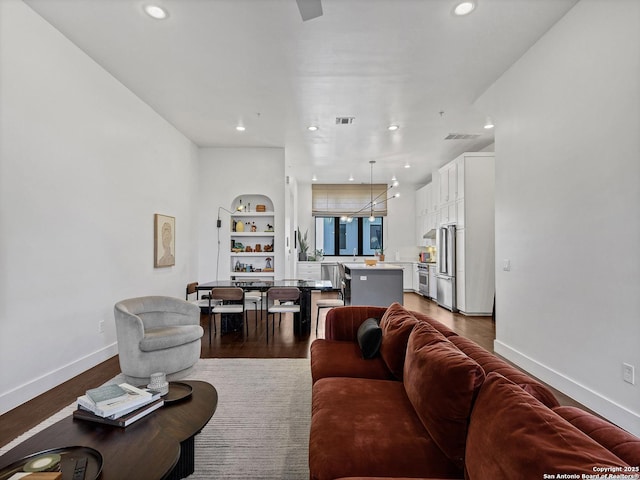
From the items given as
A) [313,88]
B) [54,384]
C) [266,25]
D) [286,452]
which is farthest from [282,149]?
[286,452]

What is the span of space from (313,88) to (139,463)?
12.7 ft

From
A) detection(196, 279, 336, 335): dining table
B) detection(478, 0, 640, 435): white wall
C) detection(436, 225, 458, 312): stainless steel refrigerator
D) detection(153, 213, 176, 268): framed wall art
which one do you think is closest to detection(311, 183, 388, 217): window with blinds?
detection(436, 225, 458, 312): stainless steel refrigerator

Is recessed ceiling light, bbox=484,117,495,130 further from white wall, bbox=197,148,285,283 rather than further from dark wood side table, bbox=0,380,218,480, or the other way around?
dark wood side table, bbox=0,380,218,480

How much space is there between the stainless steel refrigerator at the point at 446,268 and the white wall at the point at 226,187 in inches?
126

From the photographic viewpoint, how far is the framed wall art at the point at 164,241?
15.6 ft

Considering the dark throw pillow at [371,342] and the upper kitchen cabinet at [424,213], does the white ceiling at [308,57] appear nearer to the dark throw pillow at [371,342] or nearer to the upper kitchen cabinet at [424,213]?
the dark throw pillow at [371,342]

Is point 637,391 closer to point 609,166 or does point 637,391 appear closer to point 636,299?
point 636,299

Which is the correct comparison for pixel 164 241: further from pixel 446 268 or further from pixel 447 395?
pixel 446 268

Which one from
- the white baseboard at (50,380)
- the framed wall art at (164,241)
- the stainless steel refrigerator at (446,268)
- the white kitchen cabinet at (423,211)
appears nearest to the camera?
the white baseboard at (50,380)

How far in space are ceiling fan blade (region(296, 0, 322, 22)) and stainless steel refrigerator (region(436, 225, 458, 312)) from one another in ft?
16.1

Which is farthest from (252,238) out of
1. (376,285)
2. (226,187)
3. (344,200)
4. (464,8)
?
(464,8)

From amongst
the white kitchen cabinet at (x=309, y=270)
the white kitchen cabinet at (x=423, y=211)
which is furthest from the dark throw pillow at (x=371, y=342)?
the white kitchen cabinet at (x=309, y=270)

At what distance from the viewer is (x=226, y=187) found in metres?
6.34

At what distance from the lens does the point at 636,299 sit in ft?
7.23
